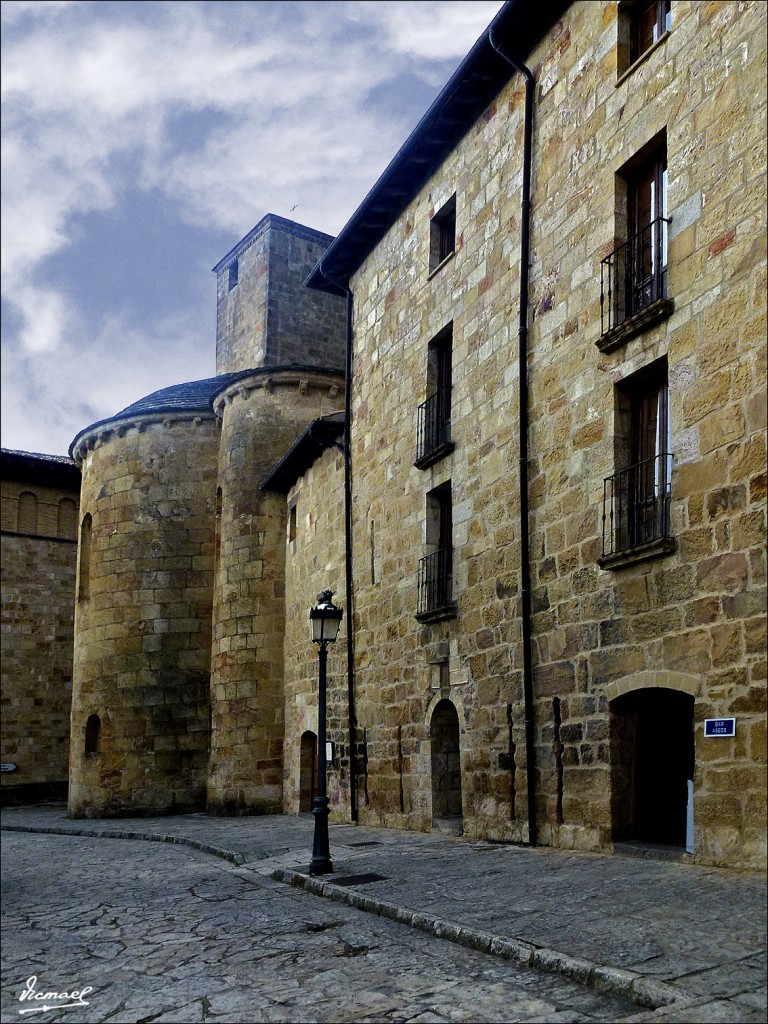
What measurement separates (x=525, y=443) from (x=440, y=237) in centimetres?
469

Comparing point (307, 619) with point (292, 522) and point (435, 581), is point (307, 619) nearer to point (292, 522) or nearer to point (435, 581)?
point (292, 522)

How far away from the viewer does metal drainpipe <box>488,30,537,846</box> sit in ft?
36.5

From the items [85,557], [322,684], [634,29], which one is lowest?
[322,684]

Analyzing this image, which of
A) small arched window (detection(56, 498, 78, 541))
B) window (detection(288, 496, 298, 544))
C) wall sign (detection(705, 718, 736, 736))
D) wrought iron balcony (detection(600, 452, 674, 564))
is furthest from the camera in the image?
small arched window (detection(56, 498, 78, 541))

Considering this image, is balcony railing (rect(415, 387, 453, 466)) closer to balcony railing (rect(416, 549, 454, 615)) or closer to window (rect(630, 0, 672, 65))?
balcony railing (rect(416, 549, 454, 615))

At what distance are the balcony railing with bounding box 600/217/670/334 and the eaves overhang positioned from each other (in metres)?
3.26

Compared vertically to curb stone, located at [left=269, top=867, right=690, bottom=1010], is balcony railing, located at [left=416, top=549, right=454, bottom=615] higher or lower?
higher

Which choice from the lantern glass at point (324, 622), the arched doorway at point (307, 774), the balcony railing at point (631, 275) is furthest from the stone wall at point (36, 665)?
the balcony railing at point (631, 275)

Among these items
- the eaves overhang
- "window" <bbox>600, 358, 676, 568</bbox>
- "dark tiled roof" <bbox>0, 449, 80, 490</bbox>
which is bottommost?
"window" <bbox>600, 358, 676, 568</bbox>

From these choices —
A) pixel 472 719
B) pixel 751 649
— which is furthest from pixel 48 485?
pixel 751 649

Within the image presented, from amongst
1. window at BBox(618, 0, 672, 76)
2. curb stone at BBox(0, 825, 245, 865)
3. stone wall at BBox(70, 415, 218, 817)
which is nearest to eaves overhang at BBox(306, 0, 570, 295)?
window at BBox(618, 0, 672, 76)

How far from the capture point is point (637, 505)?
9.92 meters

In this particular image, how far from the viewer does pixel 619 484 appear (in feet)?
33.1

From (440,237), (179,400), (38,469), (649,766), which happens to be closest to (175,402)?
(179,400)
